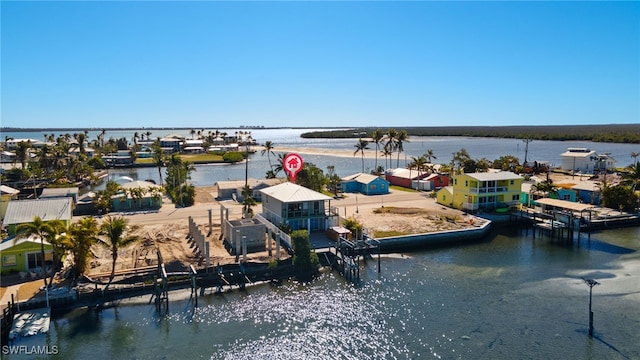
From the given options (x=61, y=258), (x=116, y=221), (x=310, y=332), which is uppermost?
(x=116, y=221)

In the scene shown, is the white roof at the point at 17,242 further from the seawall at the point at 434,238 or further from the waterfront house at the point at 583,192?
the waterfront house at the point at 583,192

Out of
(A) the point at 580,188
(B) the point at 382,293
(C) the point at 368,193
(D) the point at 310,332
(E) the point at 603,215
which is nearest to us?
(D) the point at 310,332

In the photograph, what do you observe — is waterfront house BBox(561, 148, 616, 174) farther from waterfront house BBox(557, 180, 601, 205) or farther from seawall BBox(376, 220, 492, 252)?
seawall BBox(376, 220, 492, 252)

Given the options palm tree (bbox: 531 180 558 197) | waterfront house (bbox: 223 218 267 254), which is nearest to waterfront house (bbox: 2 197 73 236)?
waterfront house (bbox: 223 218 267 254)

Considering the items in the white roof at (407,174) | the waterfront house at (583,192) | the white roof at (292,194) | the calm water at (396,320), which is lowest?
the calm water at (396,320)

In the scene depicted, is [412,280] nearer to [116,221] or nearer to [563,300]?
[563,300]

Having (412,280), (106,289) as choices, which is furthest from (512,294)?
(106,289)

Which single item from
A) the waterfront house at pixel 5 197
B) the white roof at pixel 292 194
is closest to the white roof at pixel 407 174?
the white roof at pixel 292 194
